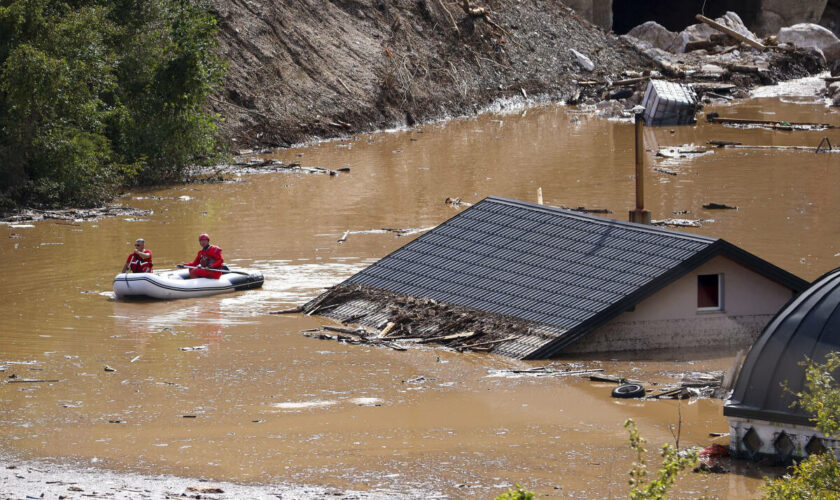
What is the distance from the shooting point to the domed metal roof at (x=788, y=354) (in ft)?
39.4

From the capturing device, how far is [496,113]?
175ft

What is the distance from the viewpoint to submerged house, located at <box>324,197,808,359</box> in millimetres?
17516

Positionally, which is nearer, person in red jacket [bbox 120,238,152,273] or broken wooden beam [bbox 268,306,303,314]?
broken wooden beam [bbox 268,306,303,314]

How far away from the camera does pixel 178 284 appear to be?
73.5ft

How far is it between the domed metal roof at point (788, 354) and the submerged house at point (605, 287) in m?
4.79

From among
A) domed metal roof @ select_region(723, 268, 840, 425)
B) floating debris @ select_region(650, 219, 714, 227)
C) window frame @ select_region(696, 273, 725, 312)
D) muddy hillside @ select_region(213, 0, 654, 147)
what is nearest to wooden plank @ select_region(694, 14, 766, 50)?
muddy hillside @ select_region(213, 0, 654, 147)

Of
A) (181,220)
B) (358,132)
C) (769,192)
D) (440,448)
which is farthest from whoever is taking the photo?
(358,132)

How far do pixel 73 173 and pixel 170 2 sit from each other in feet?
23.5

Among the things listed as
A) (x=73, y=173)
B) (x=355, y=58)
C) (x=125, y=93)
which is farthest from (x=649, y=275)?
(x=355, y=58)

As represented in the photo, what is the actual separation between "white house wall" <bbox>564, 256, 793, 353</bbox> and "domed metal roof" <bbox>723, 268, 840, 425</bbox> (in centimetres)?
518

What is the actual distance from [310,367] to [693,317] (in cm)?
559

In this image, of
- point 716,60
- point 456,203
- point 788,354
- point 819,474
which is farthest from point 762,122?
point 819,474

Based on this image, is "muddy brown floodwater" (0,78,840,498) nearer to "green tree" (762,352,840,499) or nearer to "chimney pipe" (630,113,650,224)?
"green tree" (762,352,840,499)

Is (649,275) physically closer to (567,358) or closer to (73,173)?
(567,358)
